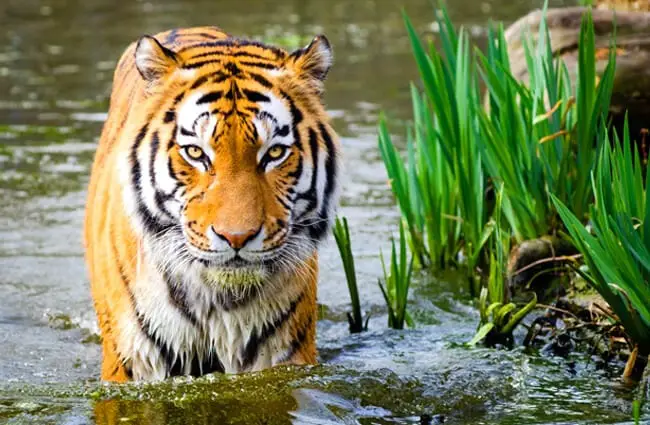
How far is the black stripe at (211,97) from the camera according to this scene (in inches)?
136

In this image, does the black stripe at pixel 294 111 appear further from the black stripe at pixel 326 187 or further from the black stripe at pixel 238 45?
the black stripe at pixel 238 45

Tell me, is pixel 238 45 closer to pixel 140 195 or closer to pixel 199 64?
pixel 199 64

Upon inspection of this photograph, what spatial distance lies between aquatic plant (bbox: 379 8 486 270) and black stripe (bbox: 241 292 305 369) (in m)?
1.31

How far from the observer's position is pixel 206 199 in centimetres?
329

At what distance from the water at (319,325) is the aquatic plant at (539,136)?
1.76 feet

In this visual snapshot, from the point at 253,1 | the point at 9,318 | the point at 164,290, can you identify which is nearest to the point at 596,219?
the point at 164,290

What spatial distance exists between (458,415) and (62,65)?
7.07m

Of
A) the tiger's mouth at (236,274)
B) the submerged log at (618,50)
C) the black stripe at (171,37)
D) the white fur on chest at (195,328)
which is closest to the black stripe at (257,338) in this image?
the white fur on chest at (195,328)

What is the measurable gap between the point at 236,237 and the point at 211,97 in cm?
48

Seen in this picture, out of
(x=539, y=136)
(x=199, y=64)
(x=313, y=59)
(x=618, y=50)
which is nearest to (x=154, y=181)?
(x=199, y=64)

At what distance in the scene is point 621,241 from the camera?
3.61m

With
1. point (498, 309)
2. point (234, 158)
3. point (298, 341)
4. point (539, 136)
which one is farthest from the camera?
point (539, 136)

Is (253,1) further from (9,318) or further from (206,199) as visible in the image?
(206,199)

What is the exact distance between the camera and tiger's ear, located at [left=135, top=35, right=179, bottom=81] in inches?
138
